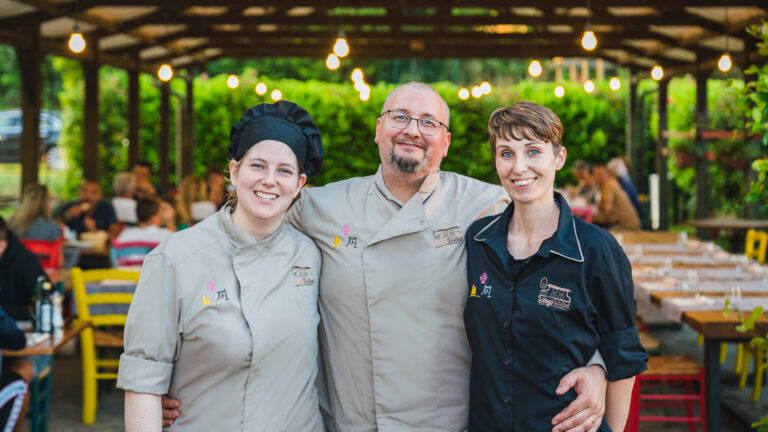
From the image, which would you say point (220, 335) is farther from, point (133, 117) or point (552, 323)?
point (133, 117)

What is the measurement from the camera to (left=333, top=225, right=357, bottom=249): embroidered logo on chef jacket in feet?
7.79

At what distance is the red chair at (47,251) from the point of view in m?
6.75

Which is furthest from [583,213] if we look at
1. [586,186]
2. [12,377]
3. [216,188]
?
[12,377]

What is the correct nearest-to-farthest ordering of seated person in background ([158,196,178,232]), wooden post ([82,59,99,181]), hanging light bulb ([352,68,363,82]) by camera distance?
seated person in background ([158,196,178,232]) → hanging light bulb ([352,68,363,82]) → wooden post ([82,59,99,181])

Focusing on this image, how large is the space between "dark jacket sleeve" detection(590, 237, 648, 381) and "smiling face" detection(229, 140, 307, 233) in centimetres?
85

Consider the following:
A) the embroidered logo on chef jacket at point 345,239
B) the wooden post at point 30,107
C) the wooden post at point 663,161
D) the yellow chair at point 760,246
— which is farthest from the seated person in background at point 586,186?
the embroidered logo on chef jacket at point 345,239

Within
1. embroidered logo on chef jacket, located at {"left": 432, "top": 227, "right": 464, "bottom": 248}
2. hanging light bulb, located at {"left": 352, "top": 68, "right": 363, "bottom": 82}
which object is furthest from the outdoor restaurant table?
hanging light bulb, located at {"left": 352, "top": 68, "right": 363, "bottom": 82}

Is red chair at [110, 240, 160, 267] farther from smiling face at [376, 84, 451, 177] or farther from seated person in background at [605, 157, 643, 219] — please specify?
seated person in background at [605, 157, 643, 219]

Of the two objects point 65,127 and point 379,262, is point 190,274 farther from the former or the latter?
point 65,127

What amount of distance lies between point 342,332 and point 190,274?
511 millimetres

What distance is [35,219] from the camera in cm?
693

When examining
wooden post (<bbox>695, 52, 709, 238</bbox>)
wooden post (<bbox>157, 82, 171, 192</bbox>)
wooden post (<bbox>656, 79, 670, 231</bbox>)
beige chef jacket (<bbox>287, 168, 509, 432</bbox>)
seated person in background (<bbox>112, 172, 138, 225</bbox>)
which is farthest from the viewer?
Result: wooden post (<bbox>157, 82, 171, 192</bbox>)

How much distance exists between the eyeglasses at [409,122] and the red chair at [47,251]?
529cm

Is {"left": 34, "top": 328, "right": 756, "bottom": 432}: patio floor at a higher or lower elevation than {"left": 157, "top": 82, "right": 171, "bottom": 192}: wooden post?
lower
